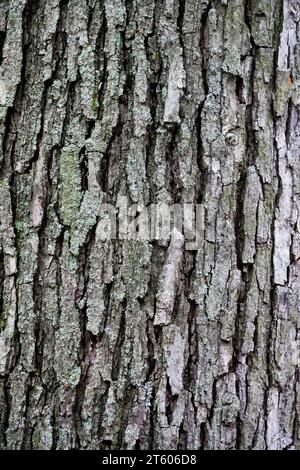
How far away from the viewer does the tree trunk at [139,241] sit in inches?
62.2

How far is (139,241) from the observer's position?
1.59m

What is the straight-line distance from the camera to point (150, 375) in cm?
158

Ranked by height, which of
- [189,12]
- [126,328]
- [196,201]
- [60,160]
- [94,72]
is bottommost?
[126,328]

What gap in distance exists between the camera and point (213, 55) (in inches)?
64.1

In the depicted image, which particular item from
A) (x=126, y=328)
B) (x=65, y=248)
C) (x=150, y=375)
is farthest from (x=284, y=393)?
(x=65, y=248)

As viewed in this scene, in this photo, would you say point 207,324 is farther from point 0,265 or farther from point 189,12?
point 189,12

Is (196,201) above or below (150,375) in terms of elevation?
above

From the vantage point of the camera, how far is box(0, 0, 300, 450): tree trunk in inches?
62.2

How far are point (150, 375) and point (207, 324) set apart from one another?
21cm

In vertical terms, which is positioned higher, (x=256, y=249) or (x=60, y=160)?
(x=60, y=160)

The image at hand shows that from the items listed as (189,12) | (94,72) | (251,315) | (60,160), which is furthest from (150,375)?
(189,12)

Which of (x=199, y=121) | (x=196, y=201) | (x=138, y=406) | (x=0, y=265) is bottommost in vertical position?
(x=138, y=406)

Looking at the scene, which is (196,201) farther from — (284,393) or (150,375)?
(284,393)

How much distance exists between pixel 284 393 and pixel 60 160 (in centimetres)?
94
